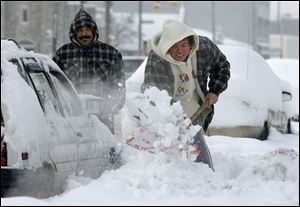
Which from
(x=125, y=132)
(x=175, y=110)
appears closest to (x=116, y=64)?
(x=125, y=132)

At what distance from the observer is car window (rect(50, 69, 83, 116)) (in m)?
4.77

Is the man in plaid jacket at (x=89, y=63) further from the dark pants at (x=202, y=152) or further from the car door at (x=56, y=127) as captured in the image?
the car door at (x=56, y=127)

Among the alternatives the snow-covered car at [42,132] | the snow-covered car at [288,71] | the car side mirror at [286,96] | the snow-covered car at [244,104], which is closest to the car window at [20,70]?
the snow-covered car at [42,132]

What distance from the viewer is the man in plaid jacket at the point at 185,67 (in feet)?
18.0

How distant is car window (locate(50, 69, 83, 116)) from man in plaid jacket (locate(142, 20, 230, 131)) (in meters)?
0.74

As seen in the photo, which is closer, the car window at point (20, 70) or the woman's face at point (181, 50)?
the car window at point (20, 70)

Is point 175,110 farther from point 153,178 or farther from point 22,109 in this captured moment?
point 22,109

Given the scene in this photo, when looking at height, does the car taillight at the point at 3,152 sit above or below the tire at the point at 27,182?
Answer: above

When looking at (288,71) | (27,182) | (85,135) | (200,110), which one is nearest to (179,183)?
(27,182)

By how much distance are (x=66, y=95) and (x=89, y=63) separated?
1239 millimetres

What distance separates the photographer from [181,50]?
551 centimetres

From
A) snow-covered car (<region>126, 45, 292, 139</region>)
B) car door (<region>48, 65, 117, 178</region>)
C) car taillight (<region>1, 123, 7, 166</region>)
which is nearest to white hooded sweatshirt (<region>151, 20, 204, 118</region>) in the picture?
car door (<region>48, 65, 117, 178</region>)

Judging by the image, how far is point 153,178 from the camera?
12.6 ft

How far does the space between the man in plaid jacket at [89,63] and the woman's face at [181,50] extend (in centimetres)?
72
